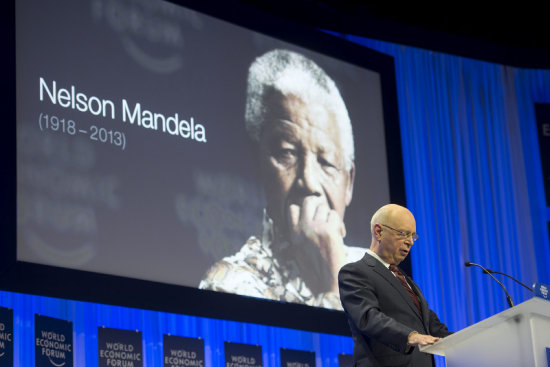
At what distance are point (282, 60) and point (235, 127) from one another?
→ 0.77 meters

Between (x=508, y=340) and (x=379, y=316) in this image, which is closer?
(x=508, y=340)

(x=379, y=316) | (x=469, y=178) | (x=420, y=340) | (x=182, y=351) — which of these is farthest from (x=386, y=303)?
(x=469, y=178)

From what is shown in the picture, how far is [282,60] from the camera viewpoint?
682 centimetres

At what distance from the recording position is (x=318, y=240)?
257 inches

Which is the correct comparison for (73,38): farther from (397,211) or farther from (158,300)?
(397,211)

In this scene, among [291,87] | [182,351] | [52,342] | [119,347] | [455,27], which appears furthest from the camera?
[455,27]

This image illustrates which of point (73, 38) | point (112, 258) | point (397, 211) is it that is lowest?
point (397, 211)

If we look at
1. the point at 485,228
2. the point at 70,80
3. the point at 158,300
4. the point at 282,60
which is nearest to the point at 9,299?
the point at 158,300

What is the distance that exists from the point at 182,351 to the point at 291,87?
78.5 inches

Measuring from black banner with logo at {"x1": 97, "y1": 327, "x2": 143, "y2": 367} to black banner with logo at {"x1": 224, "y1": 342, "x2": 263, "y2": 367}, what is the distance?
2.44 feet

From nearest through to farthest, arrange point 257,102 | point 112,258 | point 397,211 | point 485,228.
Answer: point 397,211 → point 112,258 → point 257,102 → point 485,228

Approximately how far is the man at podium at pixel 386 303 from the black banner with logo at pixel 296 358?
3.13m

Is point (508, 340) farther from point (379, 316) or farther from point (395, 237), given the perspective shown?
point (395, 237)

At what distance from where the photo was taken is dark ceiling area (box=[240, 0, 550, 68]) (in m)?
7.98
